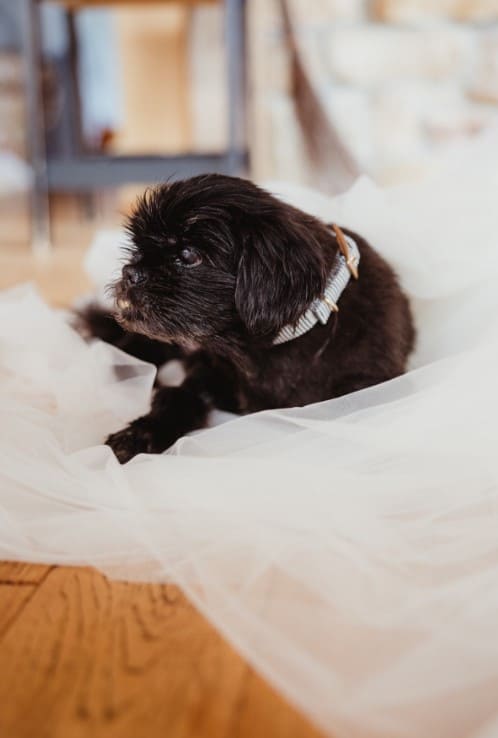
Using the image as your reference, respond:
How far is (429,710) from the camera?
0.64m

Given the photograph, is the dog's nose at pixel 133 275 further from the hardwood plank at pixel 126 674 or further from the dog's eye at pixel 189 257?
the hardwood plank at pixel 126 674

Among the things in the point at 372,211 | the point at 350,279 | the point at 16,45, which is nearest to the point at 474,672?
the point at 350,279

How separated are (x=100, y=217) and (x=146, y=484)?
15.0ft

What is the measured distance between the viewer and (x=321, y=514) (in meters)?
0.94

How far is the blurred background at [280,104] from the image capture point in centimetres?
278

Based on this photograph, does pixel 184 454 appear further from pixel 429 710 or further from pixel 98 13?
pixel 98 13

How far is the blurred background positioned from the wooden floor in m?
1.45

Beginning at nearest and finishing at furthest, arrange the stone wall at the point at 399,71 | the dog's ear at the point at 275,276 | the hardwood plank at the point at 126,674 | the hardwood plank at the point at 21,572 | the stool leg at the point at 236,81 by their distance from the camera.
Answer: the hardwood plank at the point at 126,674 < the hardwood plank at the point at 21,572 < the dog's ear at the point at 275,276 < the stone wall at the point at 399,71 < the stool leg at the point at 236,81

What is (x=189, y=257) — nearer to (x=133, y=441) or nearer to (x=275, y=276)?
(x=275, y=276)

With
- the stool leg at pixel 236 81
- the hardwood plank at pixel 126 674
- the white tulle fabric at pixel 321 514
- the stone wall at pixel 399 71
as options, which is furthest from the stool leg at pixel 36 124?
the hardwood plank at pixel 126 674

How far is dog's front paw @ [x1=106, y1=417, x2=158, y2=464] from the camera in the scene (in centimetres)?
119

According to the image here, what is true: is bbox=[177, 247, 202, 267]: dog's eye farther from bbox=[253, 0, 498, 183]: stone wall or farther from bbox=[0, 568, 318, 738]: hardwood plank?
bbox=[253, 0, 498, 183]: stone wall

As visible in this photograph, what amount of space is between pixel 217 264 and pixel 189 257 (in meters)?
0.05

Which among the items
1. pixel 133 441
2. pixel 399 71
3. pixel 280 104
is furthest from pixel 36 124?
pixel 133 441
